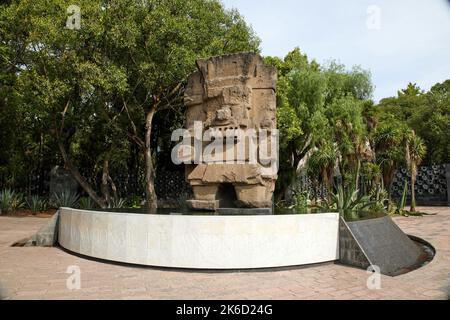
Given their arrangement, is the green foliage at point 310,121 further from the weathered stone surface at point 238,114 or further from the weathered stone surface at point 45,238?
the weathered stone surface at point 45,238

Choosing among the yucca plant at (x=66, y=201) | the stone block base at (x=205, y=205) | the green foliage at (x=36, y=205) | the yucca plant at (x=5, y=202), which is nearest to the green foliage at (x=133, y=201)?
the yucca plant at (x=66, y=201)

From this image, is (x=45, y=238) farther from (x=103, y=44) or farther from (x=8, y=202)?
(x=8, y=202)

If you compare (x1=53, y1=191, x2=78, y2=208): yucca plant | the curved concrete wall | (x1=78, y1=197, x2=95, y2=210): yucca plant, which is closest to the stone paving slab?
the curved concrete wall

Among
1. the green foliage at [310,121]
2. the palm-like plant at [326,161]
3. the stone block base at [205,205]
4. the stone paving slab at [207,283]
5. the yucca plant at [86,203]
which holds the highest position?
the green foliage at [310,121]

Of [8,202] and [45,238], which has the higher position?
[8,202]

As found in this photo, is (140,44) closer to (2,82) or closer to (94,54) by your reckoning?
(94,54)

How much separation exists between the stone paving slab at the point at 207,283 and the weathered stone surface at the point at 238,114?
1.99m

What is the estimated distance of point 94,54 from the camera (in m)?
13.1

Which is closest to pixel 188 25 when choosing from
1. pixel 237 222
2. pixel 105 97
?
pixel 105 97

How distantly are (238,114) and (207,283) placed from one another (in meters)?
3.68

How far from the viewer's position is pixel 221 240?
19.1ft

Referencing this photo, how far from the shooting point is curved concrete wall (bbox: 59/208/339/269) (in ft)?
19.2

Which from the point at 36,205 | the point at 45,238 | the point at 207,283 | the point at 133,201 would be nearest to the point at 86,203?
the point at 133,201

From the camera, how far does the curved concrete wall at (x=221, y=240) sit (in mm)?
5848
